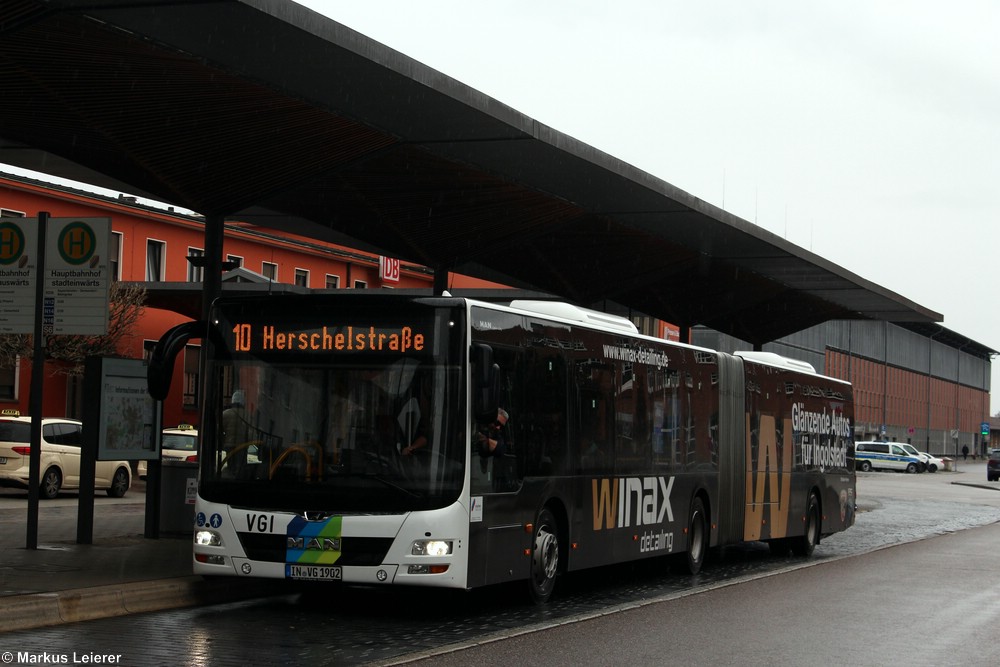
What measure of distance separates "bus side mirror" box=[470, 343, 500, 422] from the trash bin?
629 cm

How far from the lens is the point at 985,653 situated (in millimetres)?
10492

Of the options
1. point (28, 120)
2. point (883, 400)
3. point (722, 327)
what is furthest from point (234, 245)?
point (883, 400)

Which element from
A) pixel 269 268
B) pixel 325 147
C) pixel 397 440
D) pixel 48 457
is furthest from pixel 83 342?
pixel 397 440

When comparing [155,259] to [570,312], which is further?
[155,259]

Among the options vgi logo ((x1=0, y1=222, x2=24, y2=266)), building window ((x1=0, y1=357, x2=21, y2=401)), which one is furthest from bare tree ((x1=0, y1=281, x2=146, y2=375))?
vgi logo ((x1=0, y1=222, x2=24, y2=266))

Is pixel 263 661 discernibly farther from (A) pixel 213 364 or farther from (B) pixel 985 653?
(B) pixel 985 653

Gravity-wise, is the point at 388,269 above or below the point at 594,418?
above

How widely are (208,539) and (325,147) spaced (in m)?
5.28

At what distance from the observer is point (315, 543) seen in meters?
11.9

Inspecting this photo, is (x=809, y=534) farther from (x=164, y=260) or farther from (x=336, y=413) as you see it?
(x=164, y=260)

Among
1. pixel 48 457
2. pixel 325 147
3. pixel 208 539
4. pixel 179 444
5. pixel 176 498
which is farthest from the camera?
pixel 179 444

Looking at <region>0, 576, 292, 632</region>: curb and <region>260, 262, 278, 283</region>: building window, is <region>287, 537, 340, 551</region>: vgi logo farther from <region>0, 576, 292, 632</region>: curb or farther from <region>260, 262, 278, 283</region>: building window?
<region>260, 262, 278, 283</region>: building window

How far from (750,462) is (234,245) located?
35.8 meters

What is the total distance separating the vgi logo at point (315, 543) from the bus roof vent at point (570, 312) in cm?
291
